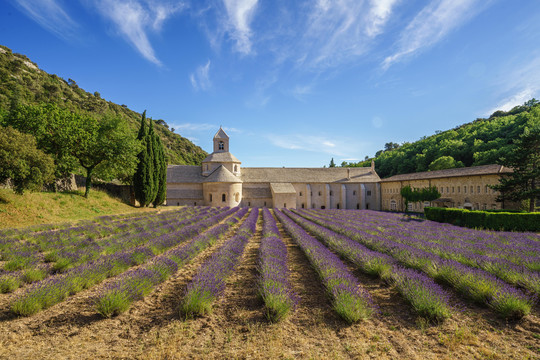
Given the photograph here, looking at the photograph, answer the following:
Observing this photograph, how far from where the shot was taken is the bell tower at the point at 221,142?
39.3 m

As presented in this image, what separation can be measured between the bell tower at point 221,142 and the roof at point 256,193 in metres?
7.99

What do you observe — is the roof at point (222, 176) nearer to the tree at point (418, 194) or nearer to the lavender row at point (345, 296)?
the tree at point (418, 194)

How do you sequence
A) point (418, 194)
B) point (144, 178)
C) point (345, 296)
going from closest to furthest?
point (345, 296)
point (144, 178)
point (418, 194)

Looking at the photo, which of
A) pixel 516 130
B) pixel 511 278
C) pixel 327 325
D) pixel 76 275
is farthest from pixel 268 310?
pixel 516 130

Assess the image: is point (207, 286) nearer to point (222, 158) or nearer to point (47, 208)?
point (47, 208)

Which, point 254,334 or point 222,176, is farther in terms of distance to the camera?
point 222,176

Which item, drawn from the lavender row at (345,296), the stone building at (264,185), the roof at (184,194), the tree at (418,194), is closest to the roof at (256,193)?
the stone building at (264,185)

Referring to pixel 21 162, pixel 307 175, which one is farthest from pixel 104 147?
pixel 307 175

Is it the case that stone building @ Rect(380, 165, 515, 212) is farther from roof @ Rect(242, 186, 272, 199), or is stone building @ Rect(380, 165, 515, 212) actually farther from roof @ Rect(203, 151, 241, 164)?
roof @ Rect(203, 151, 241, 164)

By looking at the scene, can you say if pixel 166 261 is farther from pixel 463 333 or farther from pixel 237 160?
pixel 237 160

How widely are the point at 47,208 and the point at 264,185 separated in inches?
1041

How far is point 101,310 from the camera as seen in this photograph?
12.1 feet

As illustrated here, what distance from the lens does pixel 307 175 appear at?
40344 mm

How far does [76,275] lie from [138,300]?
1.58 meters
